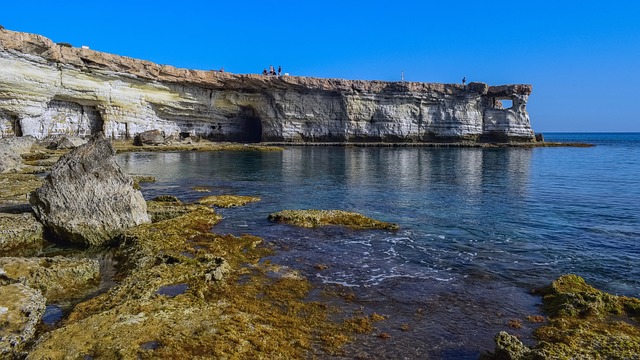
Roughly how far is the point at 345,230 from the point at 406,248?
106 inches

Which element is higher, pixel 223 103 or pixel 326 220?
pixel 223 103

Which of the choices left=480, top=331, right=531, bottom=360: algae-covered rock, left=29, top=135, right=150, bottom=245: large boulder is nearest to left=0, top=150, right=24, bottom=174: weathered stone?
left=29, top=135, right=150, bottom=245: large boulder

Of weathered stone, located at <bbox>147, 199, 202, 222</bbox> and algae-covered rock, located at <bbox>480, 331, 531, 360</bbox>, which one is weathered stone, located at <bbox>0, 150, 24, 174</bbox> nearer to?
weathered stone, located at <bbox>147, 199, 202, 222</bbox>

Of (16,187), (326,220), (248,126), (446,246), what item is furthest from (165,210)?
(248,126)

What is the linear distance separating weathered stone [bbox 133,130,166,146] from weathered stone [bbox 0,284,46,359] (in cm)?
5214

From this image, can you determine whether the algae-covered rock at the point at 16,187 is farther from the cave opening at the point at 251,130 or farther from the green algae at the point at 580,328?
the cave opening at the point at 251,130

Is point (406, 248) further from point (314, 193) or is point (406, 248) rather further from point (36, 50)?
point (36, 50)

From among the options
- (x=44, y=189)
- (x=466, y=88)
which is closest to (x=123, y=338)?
(x=44, y=189)

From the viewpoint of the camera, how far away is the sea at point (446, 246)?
760cm

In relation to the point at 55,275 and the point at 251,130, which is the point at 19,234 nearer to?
the point at 55,275

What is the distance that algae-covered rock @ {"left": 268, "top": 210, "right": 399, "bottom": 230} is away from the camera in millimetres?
15094

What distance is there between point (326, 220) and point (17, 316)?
33.7ft

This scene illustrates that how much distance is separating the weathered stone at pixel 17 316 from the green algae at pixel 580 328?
734 centimetres

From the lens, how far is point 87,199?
1247cm
